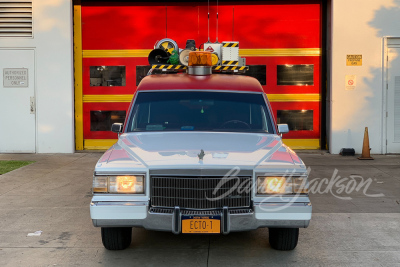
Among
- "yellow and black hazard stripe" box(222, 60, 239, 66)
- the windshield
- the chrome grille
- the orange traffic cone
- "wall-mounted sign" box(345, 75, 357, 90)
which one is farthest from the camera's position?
"wall-mounted sign" box(345, 75, 357, 90)

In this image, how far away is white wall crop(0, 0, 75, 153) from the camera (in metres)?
14.8

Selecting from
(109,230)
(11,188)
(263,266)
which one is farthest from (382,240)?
(11,188)

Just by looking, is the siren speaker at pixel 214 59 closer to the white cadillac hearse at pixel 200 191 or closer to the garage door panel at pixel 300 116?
the white cadillac hearse at pixel 200 191

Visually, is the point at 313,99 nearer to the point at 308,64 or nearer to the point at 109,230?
the point at 308,64

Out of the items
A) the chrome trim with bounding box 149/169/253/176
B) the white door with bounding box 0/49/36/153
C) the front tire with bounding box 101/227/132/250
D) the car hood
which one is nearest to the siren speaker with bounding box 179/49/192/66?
the car hood

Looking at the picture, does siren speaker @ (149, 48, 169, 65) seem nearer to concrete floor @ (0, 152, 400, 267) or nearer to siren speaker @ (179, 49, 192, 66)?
siren speaker @ (179, 49, 192, 66)

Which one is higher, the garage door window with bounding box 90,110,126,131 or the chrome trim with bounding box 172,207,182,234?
the garage door window with bounding box 90,110,126,131

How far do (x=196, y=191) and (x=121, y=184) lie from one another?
2.28 feet

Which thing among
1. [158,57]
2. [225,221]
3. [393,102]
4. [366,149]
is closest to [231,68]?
[158,57]

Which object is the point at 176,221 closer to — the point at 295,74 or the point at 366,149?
the point at 366,149

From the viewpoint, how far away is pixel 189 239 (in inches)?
271

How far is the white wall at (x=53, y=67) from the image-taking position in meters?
14.8

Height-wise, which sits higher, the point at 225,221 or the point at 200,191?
the point at 200,191

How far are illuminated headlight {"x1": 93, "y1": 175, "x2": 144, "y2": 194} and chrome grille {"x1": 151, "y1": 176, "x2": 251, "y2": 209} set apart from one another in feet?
0.43
